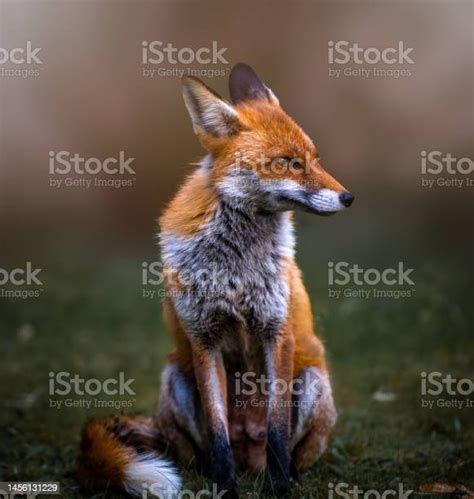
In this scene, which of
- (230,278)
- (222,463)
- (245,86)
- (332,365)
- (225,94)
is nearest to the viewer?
(222,463)

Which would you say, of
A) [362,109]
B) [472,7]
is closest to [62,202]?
[362,109]

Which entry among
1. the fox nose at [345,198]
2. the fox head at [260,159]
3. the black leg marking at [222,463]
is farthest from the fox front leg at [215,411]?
the fox nose at [345,198]

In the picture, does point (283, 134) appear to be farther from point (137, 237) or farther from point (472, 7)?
point (137, 237)

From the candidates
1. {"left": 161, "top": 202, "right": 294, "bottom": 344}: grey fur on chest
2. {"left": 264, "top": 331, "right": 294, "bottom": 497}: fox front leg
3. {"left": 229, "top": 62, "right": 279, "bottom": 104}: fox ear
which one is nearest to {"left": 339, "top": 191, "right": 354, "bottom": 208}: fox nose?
{"left": 161, "top": 202, "right": 294, "bottom": 344}: grey fur on chest

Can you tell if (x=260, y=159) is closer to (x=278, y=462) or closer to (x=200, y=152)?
(x=278, y=462)

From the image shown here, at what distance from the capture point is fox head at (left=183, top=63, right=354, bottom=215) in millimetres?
4523

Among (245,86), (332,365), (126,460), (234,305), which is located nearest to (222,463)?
(126,460)

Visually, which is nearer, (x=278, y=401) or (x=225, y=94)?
(x=278, y=401)

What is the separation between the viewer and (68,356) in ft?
28.1

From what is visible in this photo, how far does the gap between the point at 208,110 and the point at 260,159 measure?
1.45ft

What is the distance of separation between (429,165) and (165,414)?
9.48 metres

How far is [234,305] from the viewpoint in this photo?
4.67 meters

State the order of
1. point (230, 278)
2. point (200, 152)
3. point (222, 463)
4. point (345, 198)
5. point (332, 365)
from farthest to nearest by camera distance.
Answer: point (200, 152), point (332, 365), point (230, 278), point (222, 463), point (345, 198)

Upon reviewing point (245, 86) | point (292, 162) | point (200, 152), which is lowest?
point (292, 162)
